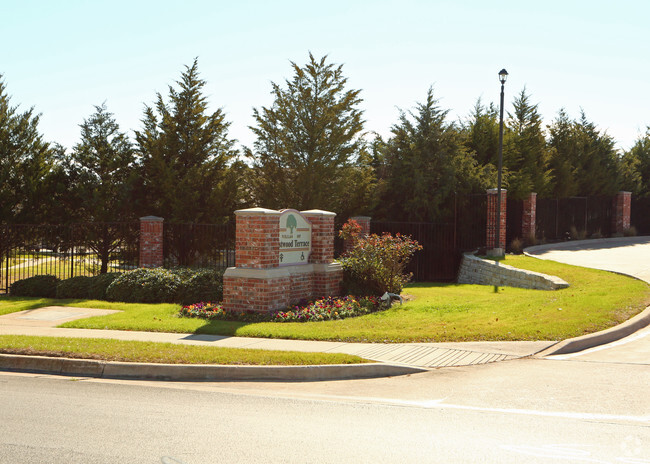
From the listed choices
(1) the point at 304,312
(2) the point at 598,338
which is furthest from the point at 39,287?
(2) the point at 598,338

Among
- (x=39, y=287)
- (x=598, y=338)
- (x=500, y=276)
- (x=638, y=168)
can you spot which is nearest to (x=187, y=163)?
(x=39, y=287)

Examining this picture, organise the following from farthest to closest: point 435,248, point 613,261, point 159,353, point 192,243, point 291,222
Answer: point 435,248 → point 192,243 → point 613,261 → point 291,222 → point 159,353

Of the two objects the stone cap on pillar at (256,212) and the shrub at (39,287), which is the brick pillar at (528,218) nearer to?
the stone cap on pillar at (256,212)

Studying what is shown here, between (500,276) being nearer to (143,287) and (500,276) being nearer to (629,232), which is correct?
(143,287)

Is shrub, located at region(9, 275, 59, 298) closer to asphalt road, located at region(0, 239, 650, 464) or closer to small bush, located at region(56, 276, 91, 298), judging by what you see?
small bush, located at region(56, 276, 91, 298)

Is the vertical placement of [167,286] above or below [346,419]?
above

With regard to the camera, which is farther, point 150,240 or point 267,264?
point 150,240

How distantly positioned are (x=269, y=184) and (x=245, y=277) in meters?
13.1

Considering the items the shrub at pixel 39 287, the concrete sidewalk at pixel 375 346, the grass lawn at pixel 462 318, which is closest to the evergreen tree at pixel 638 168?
the grass lawn at pixel 462 318

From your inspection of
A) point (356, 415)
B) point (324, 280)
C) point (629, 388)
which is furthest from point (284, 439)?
point (324, 280)

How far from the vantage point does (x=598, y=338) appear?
360 inches

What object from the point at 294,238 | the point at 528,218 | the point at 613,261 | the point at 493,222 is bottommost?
the point at 613,261

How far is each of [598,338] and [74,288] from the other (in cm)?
1323

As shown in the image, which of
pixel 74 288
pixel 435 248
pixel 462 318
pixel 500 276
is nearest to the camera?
pixel 462 318
